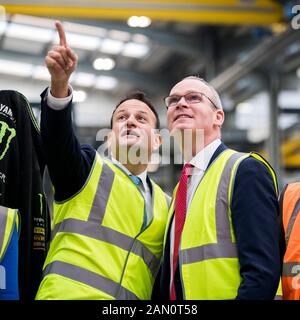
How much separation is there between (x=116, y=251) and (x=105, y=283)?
0.43 feet

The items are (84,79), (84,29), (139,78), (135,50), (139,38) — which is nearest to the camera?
(84,29)

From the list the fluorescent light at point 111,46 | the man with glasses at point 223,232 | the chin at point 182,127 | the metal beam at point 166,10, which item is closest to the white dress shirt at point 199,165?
the man with glasses at point 223,232

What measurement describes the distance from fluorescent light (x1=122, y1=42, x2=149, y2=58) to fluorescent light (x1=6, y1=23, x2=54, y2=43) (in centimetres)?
136

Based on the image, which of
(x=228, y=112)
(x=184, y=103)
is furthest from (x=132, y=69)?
(x=184, y=103)

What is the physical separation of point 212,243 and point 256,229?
168 mm

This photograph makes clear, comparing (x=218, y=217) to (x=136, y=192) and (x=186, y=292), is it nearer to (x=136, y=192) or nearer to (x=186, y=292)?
(x=186, y=292)

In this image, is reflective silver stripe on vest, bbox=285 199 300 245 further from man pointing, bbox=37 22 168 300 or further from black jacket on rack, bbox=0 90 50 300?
black jacket on rack, bbox=0 90 50 300

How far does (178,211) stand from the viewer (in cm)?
247

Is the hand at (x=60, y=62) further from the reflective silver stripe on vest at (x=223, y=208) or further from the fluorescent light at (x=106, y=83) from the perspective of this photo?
the fluorescent light at (x=106, y=83)

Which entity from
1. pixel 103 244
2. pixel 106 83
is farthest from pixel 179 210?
pixel 106 83

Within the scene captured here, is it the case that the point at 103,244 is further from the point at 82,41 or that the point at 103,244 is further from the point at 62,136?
the point at 82,41

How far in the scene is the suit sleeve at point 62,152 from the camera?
8.05 feet

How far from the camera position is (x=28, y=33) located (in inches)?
371

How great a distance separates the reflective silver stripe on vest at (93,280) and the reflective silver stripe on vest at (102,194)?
0.21m
